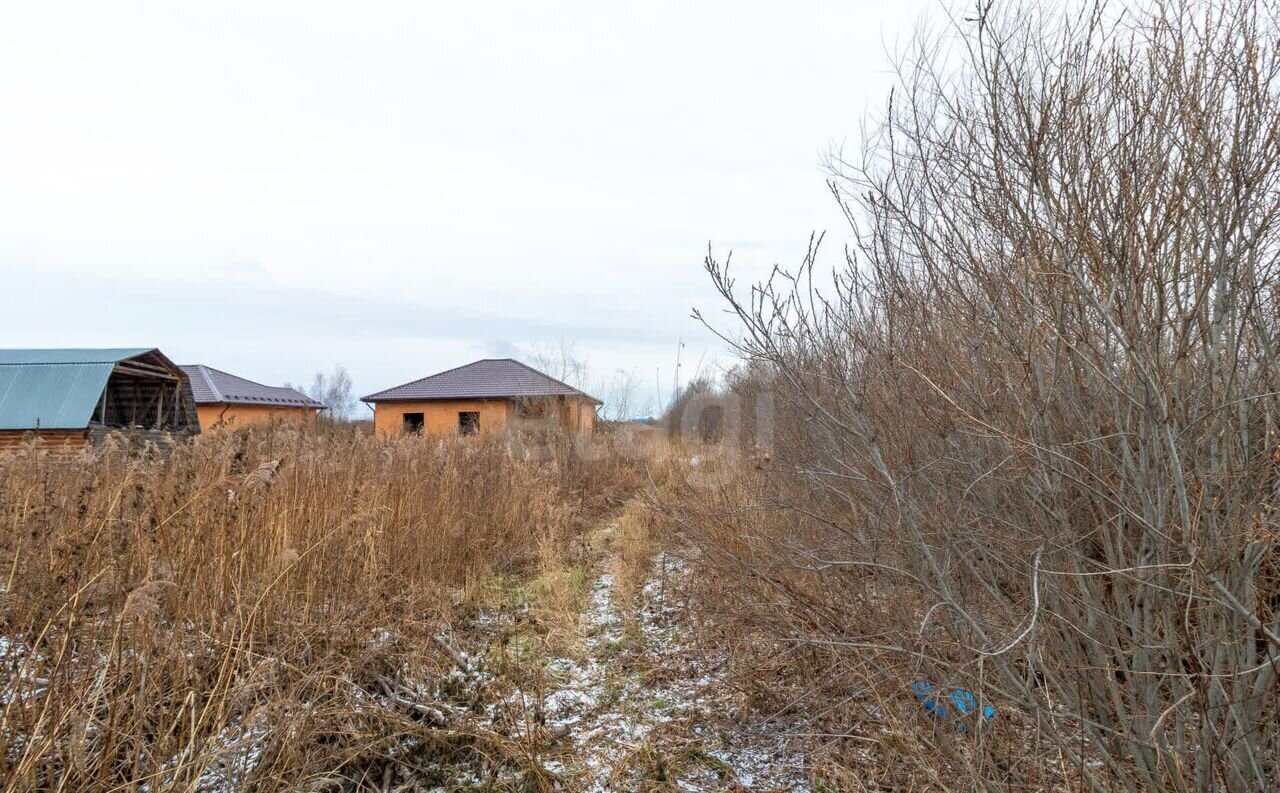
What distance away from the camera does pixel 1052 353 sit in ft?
6.75

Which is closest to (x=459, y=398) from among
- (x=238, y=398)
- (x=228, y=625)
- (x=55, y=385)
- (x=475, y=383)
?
(x=475, y=383)

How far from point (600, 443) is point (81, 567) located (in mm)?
12243

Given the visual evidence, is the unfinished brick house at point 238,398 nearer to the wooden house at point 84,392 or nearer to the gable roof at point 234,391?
the gable roof at point 234,391

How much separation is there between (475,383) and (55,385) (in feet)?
40.4

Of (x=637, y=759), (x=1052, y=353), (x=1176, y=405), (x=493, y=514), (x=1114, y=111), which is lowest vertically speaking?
(x=637, y=759)

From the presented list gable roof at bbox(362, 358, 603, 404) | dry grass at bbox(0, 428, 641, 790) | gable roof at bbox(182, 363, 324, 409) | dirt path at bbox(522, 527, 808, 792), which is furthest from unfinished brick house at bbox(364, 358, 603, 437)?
dirt path at bbox(522, 527, 808, 792)

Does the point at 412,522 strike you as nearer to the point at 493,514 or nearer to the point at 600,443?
the point at 493,514

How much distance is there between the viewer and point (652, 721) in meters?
3.12

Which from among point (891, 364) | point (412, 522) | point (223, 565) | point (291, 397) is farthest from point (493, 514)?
point (291, 397)

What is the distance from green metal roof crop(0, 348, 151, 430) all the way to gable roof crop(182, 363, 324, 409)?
9.35 meters

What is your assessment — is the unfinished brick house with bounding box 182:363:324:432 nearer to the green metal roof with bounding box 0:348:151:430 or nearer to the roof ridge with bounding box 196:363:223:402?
the roof ridge with bounding box 196:363:223:402

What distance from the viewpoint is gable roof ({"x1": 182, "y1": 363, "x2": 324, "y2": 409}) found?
25.8 metres

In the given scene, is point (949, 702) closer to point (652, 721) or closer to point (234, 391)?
point (652, 721)

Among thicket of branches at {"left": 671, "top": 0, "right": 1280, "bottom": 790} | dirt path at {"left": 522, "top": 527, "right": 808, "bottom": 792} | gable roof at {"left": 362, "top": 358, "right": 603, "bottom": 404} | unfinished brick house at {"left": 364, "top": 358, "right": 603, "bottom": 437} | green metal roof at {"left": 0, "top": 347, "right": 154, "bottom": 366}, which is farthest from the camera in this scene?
gable roof at {"left": 362, "top": 358, "right": 603, "bottom": 404}
